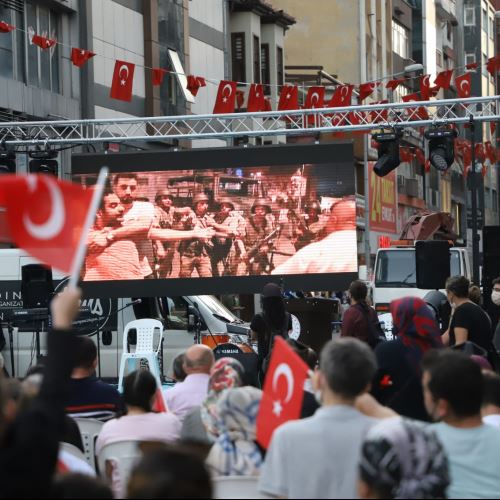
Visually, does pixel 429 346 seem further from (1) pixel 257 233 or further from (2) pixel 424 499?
(1) pixel 257 233

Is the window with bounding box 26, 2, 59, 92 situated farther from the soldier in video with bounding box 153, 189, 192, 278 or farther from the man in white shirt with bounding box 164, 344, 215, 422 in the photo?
the man in white shirt with bounding box 164, 344, 215, 422

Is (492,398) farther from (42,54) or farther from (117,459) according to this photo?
(42,54)

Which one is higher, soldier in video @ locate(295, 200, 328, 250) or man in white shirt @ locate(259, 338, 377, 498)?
soldier in video @ locate(295, 200, 328, 250)

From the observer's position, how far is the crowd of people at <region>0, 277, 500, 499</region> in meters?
4.15

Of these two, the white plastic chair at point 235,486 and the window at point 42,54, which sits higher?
the window at point 42,54

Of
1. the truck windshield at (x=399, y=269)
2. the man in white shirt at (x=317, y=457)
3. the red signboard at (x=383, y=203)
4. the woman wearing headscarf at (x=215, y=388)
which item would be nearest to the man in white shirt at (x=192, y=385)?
the woman wearing headscarf at (x=215, y=388)

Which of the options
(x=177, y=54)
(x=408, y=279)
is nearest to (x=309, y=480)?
(x=408, y=279)

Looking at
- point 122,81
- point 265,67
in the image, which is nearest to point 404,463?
point 122,81

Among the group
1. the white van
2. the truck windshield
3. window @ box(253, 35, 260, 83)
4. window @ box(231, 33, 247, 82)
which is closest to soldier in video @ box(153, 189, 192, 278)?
the white van

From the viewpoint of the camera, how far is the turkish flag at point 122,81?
2547 cm

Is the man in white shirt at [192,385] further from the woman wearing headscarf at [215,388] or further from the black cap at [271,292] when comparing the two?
the black cap at [271,292]

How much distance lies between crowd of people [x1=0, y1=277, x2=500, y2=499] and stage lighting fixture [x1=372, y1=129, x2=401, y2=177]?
14116 mm

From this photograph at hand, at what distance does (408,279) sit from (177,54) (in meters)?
13.1

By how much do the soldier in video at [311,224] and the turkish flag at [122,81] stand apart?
6.00 meters
